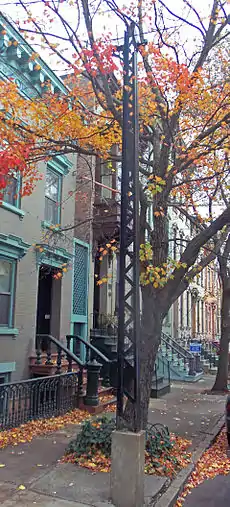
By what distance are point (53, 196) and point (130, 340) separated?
941 centimetres

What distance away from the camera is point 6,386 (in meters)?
8.45

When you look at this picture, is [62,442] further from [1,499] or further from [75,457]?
[1,499]

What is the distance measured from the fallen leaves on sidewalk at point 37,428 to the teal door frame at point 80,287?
471 cm

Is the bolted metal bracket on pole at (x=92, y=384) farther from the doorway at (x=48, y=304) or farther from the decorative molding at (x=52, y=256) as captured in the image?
the decorative molding at (x=52, y=256)

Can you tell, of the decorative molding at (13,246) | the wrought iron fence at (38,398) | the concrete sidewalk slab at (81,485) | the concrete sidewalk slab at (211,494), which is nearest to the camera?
the concrete sidewalk slab at (81,485)

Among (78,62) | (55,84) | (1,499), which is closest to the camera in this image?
(1,499)

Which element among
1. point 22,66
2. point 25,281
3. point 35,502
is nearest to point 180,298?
point 25,281

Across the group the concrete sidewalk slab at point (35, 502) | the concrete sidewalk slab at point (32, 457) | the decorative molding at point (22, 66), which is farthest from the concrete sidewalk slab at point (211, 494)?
the decorative molding at point (22, 66)

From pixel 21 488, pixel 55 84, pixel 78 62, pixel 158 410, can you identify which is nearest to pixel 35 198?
pixel 55 84

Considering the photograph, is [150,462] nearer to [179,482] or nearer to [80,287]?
[179,482]

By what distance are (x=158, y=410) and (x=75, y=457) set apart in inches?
213

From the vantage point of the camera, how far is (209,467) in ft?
23.9

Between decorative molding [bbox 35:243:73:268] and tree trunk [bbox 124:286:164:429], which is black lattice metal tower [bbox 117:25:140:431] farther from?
decorative molding [bbox 35:243:73:268]

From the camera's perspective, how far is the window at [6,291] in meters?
11.4
